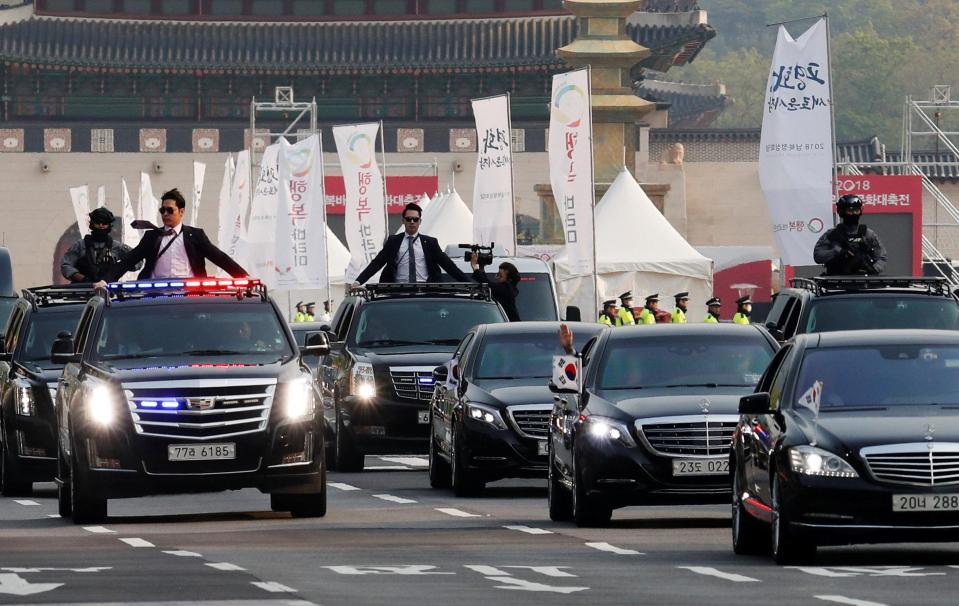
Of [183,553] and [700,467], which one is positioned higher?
[700,467]

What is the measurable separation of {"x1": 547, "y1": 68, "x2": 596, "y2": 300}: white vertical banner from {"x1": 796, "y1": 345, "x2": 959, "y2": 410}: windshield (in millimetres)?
18613

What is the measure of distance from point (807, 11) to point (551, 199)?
89.6 meters

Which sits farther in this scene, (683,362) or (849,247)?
(849,247)

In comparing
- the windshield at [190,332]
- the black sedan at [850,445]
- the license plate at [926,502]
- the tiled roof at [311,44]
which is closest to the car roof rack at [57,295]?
the windshield at [190,332]

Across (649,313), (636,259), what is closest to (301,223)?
(649,313)

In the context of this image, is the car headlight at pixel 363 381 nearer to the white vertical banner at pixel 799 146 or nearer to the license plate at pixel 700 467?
the white vertical banner at pixel 799 146

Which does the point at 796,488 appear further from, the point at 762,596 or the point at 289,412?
the point at 289,412

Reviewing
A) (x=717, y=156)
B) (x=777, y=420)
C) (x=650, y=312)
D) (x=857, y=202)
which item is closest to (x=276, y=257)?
(x=650, y=312)

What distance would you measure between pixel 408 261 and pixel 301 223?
712 inches

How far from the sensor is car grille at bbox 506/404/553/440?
70.6 ft

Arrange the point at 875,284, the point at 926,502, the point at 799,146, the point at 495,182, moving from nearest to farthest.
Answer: the point at 926,502 < the point at 875,284 < the point at 799,146 < the point at 495,182

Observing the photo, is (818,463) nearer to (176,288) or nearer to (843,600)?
(843,600)

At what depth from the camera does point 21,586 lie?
13555 mm

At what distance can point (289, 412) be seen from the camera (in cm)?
1877
